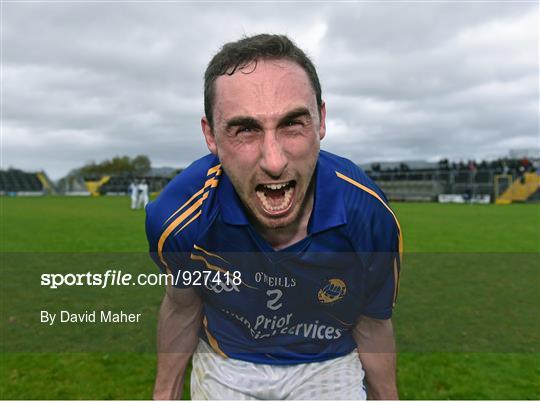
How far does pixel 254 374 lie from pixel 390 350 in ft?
2.53

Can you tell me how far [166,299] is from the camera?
8.48 feet

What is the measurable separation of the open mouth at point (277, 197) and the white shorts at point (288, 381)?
102 cm

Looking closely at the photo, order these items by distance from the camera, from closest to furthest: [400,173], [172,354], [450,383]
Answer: [172,354] → [450,383] → [400,173]

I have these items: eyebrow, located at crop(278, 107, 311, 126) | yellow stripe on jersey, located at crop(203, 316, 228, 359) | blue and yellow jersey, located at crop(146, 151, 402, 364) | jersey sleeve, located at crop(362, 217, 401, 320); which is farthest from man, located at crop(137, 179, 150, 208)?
eyebrow, located at crop(278, 107, 311, 126)

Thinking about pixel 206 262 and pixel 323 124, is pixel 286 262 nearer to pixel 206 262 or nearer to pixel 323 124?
pixel 206 262

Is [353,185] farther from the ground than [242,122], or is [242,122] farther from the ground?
[242,122]

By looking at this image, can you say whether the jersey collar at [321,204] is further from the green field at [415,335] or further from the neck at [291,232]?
the green field at [415,335]

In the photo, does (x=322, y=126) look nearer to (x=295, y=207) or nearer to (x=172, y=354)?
(x=295, y=207)

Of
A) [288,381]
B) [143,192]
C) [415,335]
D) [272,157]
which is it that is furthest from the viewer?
[143,192]

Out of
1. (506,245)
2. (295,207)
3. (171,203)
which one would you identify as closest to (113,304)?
(171,203)

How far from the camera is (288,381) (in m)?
2.47

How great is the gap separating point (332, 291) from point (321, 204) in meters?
0.49

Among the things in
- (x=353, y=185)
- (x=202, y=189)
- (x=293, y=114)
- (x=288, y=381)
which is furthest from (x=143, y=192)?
(x=293, y=114)

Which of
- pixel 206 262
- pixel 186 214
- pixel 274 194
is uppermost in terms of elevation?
pixel 274 194
